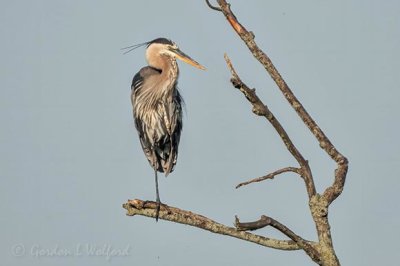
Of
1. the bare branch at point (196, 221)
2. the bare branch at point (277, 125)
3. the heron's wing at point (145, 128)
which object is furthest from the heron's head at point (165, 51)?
the bare branch at point (277, 125)

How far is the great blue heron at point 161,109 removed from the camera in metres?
7.89

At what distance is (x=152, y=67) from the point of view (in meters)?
8.21

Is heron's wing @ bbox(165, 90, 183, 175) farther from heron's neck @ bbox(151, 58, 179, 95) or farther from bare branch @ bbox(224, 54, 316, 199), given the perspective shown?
bare branch @ bbox(224, 54, 316, 199)

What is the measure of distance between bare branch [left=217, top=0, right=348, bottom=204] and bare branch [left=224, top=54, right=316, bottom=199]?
3 cm

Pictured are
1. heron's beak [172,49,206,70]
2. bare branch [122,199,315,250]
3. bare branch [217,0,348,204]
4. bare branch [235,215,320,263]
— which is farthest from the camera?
heron's beak [172,49,206,70]

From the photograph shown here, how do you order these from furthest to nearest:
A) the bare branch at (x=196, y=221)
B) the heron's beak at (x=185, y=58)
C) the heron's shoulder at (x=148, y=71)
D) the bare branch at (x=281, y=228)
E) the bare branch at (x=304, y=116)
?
1. the heron's shoulder at (x=148, y=71)
2. the heron's beak at (x=185, y=58)
3. the bare branch at (x=196, y=221)
4. the bare branch at (x=304, y=116)
5. the bare branch at (x=281, y=228)

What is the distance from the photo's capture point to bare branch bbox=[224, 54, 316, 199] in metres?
4.17

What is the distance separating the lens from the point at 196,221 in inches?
190

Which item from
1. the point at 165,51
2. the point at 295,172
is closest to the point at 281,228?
the point at 295,172

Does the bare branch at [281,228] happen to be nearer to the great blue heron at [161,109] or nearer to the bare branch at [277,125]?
the bare branch at [277,125]

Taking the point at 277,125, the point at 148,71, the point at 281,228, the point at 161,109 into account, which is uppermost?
the point at 148,71

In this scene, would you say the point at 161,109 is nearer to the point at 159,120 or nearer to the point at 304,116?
the point at 159,120

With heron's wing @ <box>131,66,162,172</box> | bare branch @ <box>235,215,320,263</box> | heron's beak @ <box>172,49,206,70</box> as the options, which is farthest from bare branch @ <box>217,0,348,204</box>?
heron's wing @ <box>131,66,162,172</box>

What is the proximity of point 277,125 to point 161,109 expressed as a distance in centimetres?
373
